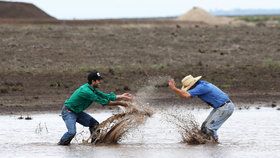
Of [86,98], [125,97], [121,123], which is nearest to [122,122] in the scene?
[121,123]

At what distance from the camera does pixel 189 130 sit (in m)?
17.8

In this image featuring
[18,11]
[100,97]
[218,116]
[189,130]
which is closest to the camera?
[100,97]

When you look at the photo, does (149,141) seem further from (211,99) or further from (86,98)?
(86,98)

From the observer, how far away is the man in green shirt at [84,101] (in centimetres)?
1711

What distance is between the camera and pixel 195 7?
78.1 meters

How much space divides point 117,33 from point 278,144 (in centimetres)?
2359

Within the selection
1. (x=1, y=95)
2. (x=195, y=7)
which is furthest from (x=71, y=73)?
(x=195, y=7)

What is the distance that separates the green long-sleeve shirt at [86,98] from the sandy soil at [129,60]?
6.72 meters

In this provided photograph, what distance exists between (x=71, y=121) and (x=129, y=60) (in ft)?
53.2

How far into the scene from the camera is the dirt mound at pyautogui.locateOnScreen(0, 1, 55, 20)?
186ft

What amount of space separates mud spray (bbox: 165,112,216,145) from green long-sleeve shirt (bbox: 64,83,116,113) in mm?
1440

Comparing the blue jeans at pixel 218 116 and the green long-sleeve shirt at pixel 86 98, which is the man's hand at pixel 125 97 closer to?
the green long-sleeve shirt at pixel 86 98

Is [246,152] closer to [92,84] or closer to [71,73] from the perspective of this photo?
[92,84]

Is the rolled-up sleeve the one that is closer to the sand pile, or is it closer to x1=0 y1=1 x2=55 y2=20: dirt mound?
the sand pile
